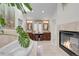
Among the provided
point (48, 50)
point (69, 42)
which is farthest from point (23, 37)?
point (69, 42)

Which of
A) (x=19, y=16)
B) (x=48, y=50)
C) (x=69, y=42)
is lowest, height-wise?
(x=48, y=50)

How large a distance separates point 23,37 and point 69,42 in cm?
69

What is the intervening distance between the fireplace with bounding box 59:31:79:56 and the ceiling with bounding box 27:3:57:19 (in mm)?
339

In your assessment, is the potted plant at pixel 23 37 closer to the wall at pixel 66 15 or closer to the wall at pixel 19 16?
the wall at pixel 19 16

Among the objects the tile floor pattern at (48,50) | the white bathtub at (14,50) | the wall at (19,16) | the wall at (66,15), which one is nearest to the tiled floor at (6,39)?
the white bathtub at (14,50)

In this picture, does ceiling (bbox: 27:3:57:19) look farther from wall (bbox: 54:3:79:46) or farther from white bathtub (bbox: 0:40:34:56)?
white bathtub (bbox: 0:40:34:56)

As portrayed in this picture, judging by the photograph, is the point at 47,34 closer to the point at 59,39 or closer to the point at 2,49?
the point at 59,39

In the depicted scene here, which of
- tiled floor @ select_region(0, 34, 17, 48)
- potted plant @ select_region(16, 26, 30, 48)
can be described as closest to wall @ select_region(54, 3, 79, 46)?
potted plant @ select_region(16, 26, 30, 48)

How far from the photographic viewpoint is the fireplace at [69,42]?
2.40m

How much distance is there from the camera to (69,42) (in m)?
2.47

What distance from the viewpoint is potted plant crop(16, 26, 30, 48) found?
2.45 meters

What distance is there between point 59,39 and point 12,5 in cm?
87

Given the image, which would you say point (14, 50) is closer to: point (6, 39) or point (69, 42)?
point (6, 39)

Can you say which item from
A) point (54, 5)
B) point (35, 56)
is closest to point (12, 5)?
point (54, 5)
